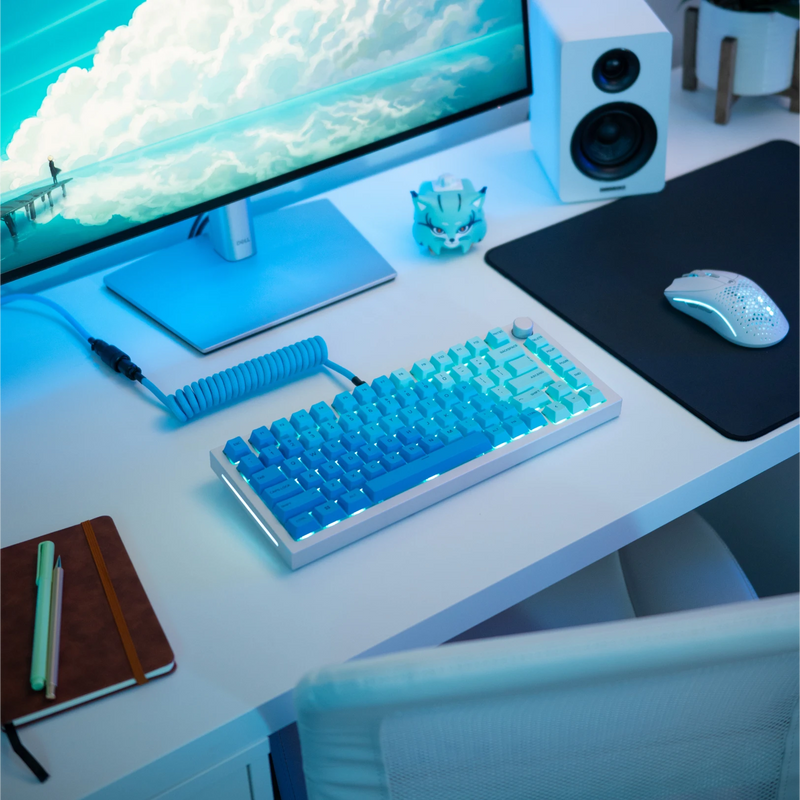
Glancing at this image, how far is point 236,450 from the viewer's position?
69 centimetres

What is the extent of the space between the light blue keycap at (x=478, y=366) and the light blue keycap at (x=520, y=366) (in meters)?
0.02

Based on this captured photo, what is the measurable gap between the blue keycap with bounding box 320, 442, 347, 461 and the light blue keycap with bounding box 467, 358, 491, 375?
0.15 meters

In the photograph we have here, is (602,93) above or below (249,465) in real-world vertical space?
above

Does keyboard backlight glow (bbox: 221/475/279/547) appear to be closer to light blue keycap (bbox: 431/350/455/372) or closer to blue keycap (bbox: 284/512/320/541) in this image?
blue keycap (bbox: 284/512/320/541)

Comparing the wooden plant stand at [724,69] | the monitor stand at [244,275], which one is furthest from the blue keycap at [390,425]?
the wooden plant stand at [724,69]

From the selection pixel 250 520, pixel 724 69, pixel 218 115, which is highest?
pixel 218 115

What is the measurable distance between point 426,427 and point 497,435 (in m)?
0.06

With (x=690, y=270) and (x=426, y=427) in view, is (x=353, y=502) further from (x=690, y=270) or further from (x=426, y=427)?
(x=690, y=270)

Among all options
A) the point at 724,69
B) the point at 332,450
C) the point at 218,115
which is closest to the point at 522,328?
the point at 332,450

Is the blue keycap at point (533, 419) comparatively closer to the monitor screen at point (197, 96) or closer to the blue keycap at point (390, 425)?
the blue keycap at point (390, 425)

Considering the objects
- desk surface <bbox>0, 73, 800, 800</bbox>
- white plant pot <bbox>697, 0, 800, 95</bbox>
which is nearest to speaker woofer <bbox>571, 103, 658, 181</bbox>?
desk surface <bbox>0, 73, 800, 800</bbox>

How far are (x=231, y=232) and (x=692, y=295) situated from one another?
1.55 feet

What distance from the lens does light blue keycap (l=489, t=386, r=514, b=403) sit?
2.38ft

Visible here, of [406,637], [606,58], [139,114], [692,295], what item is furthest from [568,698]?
[606,58]
